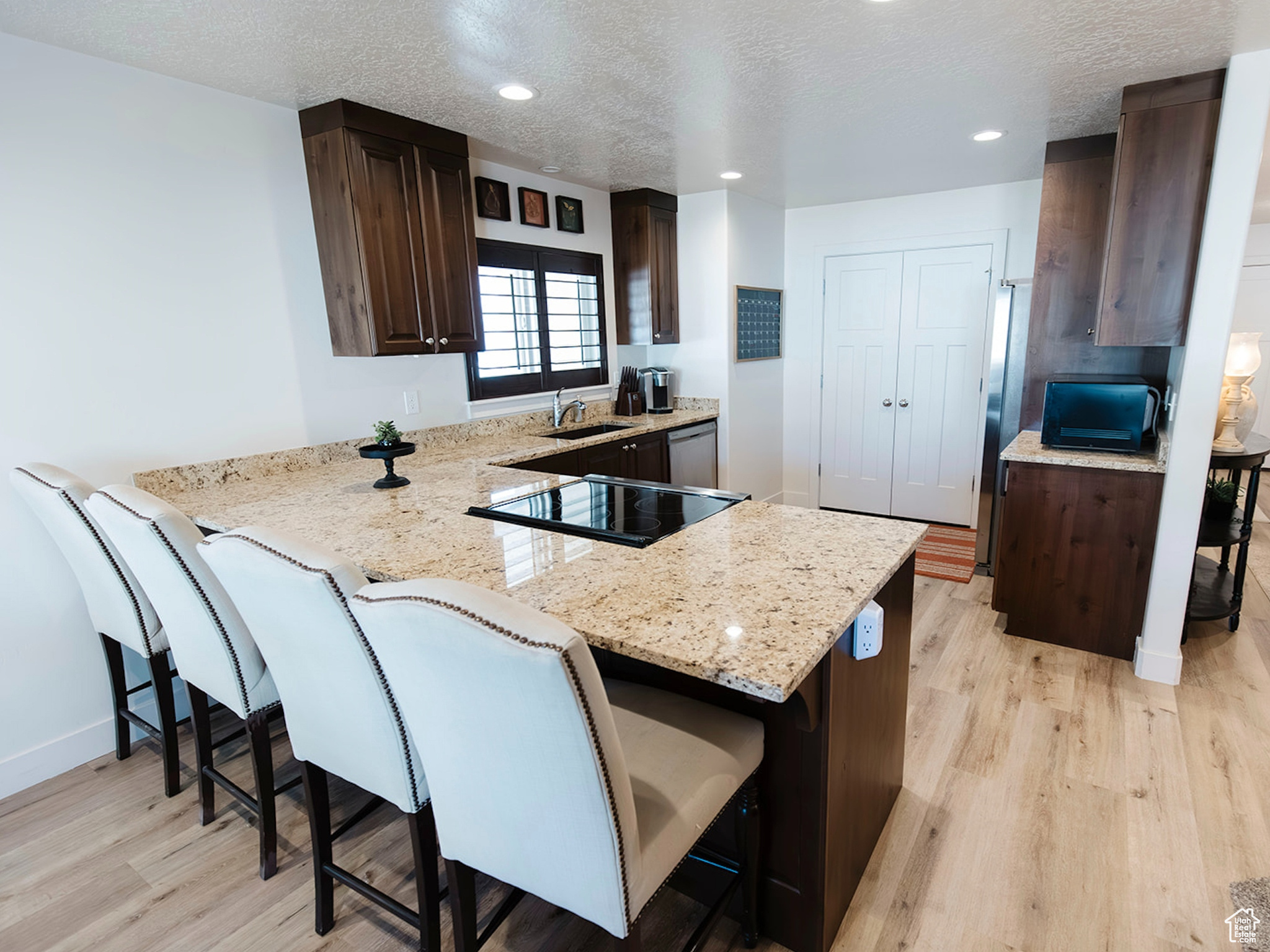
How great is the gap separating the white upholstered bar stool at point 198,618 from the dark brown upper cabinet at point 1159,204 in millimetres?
3252

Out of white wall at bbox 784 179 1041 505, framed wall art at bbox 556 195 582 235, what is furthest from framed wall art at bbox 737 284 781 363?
framed wall art at bbox 556 195 582 235

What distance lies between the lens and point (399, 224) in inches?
107

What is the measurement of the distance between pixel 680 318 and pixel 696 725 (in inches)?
142

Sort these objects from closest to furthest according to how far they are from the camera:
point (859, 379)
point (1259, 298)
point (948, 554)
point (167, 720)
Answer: point (167, 720) < point (948, 554) < point (859, 379) < point (1259, 298)

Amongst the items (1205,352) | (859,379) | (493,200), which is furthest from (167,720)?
(859,379)

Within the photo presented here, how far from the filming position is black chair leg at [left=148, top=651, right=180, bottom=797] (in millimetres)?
1998

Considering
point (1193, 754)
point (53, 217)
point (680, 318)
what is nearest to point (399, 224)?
point (53, 217)

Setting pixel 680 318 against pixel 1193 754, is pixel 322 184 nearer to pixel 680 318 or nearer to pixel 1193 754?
pixel 680 318

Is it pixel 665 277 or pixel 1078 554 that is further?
pixel 665 277

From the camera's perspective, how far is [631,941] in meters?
1.06

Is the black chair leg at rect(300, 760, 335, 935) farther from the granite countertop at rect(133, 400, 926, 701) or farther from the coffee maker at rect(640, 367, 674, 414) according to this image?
the coffee maker at rect(640, 367, 674, 414)

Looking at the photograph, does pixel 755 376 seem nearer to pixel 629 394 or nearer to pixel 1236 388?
pixel 629 394

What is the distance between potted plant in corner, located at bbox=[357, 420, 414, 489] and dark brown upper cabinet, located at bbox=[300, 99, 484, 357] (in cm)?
50

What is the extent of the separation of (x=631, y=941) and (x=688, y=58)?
2458mm
